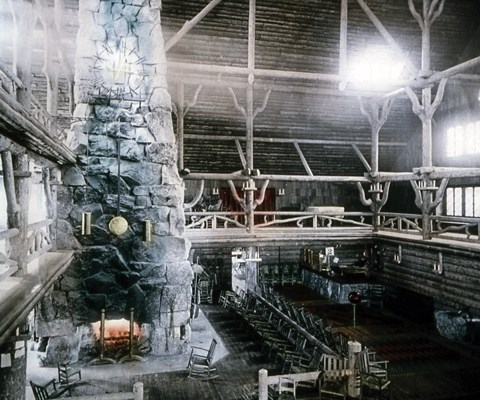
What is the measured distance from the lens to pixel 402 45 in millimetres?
15984

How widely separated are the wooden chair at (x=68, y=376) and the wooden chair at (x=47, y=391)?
0.13 m

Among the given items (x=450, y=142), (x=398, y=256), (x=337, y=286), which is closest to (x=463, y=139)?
(x=450, y=142)

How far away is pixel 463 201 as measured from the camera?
1630 cm

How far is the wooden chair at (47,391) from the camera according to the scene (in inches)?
338

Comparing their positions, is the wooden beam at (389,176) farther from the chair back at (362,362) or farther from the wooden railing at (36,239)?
the wooden railing at (36,239)

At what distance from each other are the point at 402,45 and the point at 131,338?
13.7m

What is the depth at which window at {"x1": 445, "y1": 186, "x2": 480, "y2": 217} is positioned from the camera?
15.7 meters

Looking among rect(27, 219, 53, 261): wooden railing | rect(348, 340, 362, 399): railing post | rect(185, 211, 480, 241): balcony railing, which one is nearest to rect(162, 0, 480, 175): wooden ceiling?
rect(185, 211, 480, 241): balcony railing

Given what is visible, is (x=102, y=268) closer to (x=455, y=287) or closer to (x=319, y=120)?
(x=455, y=287)

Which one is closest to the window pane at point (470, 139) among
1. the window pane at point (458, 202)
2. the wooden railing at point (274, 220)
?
the window pane at point (458, 202)

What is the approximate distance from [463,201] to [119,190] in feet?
42.0

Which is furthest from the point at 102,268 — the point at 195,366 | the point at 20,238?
the point at 20,238

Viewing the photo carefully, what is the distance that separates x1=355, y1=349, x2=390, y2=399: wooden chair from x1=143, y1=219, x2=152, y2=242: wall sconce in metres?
5.67

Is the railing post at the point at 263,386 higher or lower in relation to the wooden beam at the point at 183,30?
lower
